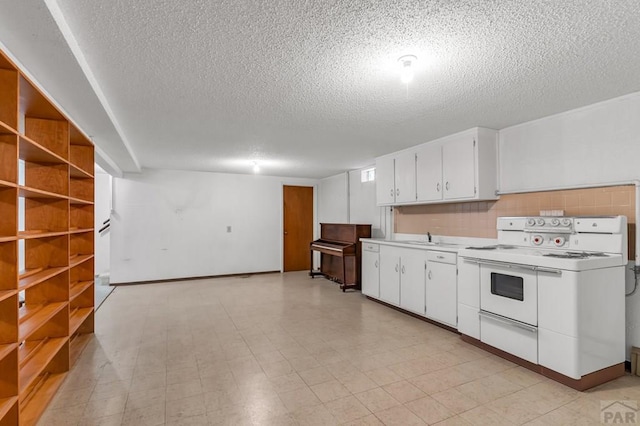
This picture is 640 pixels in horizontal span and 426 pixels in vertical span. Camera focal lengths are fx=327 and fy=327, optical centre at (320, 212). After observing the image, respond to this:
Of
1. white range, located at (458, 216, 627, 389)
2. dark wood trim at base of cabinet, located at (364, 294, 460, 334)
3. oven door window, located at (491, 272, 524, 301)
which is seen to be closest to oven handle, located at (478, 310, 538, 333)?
white range, located at (458, 216, 627, 389)

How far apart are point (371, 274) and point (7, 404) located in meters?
4.16

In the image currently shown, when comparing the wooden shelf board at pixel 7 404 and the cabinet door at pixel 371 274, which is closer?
the wooden shelf board at pixel 7 404

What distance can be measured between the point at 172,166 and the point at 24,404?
4686 millimetres

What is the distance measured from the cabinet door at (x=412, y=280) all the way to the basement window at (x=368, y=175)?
7.25ft

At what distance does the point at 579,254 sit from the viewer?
2.80m

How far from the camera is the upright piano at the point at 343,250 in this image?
232 inches

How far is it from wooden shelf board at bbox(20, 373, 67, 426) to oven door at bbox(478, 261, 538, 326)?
3.58 metres

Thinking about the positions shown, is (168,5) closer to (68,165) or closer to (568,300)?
(68,165)

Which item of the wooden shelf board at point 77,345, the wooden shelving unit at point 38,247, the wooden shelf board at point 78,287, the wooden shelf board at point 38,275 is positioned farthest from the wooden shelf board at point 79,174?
the wooden shelf board at point 77,345

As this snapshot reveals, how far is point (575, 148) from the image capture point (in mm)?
3125

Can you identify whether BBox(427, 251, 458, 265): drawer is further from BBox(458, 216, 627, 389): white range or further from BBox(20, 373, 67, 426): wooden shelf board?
BBox(20, 373, 67, 426): wooden shelf board

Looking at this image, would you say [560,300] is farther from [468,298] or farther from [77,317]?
[77,317]

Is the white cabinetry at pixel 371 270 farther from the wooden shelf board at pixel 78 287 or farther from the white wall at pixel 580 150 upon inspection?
the wooden shelf board at pixel 78 287

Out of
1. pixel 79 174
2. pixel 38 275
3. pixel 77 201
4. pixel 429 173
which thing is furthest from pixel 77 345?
pixel 429 173
